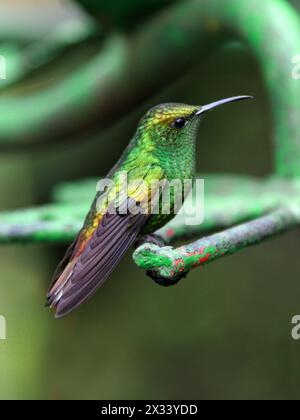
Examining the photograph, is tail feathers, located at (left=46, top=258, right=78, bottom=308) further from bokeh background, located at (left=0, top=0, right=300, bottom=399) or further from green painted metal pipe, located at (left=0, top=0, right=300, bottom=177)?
bokeh background, located at (left=0, top=0, right=300, bottom=399)

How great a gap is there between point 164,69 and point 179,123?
17.6 inches

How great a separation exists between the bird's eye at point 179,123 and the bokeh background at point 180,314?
483 millimetres

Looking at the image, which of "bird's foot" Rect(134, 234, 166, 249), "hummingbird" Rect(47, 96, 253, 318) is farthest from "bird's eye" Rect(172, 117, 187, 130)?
"bird's foot" Rect(134, 234, 166, 249)

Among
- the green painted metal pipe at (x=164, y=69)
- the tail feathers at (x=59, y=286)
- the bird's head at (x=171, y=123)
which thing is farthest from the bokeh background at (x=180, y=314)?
the tail feathers at (x=59, y=286)

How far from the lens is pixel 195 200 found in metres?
0.78

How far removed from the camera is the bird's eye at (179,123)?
0.69 metres

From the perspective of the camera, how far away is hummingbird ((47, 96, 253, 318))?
569mm

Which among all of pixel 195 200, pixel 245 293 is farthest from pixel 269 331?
pixel 195 200

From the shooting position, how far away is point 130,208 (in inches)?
25.8

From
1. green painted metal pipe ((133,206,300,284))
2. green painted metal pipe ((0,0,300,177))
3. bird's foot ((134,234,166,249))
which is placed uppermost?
green painted metal pipe ((0,0,300,177))

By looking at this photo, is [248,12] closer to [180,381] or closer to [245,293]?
[245,293]

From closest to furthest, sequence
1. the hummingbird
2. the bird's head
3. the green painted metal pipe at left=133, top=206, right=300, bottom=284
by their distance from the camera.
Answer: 1. the green painted metal pipe at left=133, top=206, right=300, bottom=284
2. the hummingbird
3. the bird's head

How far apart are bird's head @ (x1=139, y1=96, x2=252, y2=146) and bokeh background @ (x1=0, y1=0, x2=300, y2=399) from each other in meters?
0.47
